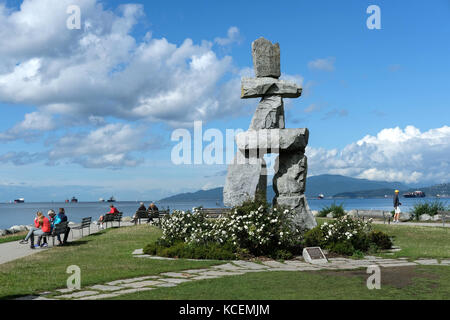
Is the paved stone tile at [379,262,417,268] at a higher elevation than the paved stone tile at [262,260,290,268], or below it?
below

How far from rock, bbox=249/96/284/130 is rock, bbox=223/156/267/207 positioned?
119 cm

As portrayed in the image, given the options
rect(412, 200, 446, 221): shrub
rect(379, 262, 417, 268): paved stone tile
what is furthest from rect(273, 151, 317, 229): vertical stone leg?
rect(412, 200, 446, 221): shrub

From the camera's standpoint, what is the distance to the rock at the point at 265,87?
1403 centimetres

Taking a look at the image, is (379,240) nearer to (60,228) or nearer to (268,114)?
(268,114)

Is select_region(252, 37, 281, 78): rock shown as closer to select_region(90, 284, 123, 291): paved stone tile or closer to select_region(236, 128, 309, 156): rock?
select_region(236, 128, 309, 156): rock

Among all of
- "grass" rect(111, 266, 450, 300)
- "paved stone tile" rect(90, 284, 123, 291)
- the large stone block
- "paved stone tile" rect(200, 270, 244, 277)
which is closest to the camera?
"grass" rect(111, 266, 450, 300)

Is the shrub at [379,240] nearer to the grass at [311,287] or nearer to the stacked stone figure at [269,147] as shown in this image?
the stacked stone figure at [269,147]

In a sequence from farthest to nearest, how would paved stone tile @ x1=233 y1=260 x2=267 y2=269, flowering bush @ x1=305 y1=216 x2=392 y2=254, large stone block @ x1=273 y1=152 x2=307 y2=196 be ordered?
large stone block @ x1=273 y1=152 x2=307 y2=196 → flowering bush @ x1=305 y1=216 x2=392 y2=254 → paved stone tile @ x1=233 y1=260 x2=267 y2=269

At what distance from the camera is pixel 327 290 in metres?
6.94

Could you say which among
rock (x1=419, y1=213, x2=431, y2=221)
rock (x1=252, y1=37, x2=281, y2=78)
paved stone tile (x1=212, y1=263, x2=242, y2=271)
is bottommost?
rock (x1=419, y1=213, x2=431, y2=221)

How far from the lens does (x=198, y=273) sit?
28.8ft

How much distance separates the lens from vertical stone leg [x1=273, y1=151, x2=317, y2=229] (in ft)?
44.9

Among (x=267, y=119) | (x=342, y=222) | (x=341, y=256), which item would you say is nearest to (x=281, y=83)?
(x=267, y=119)
